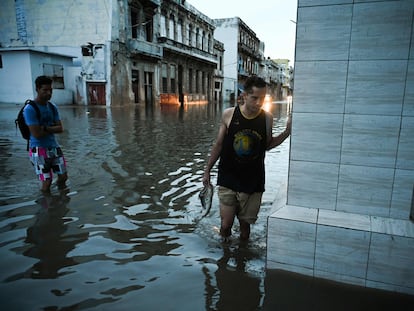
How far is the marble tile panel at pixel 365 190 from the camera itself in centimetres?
222

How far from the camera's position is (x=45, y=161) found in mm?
4438

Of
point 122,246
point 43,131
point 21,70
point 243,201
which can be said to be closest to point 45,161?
point 43,131

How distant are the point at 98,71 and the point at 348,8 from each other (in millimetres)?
23586

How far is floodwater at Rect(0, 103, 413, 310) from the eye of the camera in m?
2.31

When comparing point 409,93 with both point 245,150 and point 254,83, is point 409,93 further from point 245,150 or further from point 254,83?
point 245,150

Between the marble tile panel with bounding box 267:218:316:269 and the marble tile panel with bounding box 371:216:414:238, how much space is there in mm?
429

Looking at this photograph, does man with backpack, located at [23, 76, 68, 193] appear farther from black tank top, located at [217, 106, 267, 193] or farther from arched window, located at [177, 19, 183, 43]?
arched window, located at [177, 19, 183, 43]

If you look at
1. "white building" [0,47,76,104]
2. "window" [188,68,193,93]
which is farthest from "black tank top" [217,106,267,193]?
"window" [188,68,193,93]

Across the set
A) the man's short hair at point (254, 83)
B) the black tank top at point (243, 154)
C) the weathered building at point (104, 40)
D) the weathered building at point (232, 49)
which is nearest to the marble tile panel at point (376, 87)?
the man's short hair at point (254, 83)

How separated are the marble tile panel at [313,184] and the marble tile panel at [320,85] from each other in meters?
0.43

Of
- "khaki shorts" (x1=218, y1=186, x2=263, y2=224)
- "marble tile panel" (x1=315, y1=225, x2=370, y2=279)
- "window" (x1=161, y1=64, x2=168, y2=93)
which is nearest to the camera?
"marble tile panel" (x1=315, y1=225, x2=370, y2=279)

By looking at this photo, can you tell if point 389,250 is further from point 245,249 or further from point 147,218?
point 147,218

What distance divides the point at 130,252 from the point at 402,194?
239 cm

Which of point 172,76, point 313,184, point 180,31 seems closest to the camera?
point 313,184
